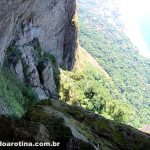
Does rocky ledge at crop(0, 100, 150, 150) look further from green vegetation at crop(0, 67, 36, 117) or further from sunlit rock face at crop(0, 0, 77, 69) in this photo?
sunlit rock face at crop(0, 0, 77, 69)

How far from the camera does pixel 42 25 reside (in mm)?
76625

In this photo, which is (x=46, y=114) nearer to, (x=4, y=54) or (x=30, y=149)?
(x=30, y=149)

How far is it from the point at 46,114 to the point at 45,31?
212 feet

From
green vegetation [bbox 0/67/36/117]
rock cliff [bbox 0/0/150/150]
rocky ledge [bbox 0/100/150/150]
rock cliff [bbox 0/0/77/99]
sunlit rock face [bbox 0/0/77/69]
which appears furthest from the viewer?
rock cliff [bbox 0/0/77/99]

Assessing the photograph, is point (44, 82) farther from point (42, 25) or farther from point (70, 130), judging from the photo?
point (70, 130)

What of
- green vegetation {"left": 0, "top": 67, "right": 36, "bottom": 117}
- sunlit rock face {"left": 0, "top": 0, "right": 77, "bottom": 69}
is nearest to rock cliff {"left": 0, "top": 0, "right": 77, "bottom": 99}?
sunlit rock face {"left": 0, "top": 0, "right": 77, "bottom": 69}

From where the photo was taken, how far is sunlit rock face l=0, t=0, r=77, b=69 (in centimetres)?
4848

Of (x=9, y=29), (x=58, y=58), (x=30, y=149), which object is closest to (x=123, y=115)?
(x=58, y=58)

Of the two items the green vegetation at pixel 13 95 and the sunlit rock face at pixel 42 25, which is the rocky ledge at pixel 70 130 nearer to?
the green vegetation at pixel 13 95

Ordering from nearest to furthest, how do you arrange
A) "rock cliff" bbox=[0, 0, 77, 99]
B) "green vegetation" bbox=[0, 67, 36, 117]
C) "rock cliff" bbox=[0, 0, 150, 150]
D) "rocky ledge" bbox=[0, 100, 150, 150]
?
1. "rocky ledge" bbox=[0, 100, 150, 150]
2. "rock cliff" bbox=[0, 0, 150, 150]
3. "green vegetation" bbox=[0, 67, 36, 117]
4. "rock cliff" bbox=[0, 0, 77, 99]

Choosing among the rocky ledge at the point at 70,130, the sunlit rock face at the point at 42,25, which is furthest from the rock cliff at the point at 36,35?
the rocky ledge at the point at 70,130

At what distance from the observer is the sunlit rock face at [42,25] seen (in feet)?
159

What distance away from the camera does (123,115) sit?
312 ft

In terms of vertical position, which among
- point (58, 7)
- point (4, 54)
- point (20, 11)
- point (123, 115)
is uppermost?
point (58, 7)
